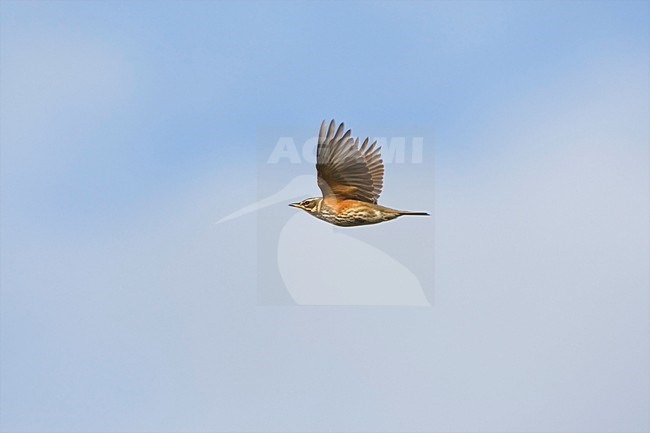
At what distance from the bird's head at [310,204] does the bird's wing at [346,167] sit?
0.49 ft

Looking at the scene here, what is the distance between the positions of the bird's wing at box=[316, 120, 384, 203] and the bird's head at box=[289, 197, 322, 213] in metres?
0.15

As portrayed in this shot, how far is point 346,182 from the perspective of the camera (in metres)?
17.3

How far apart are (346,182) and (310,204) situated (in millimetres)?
659

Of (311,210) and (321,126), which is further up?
(321,126)

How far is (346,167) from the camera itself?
17125 mm

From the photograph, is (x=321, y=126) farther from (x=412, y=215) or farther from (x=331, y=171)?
(x=412, y=215)

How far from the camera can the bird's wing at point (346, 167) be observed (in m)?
16.8

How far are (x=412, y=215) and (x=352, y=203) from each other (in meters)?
1.10

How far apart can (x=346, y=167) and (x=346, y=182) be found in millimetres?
285

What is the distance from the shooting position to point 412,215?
A: 16.6m

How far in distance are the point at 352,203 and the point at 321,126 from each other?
1.33 m

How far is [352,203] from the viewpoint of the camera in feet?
56.8

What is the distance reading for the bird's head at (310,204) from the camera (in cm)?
1745

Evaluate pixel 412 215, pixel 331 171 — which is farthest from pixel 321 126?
pixel 412 215
